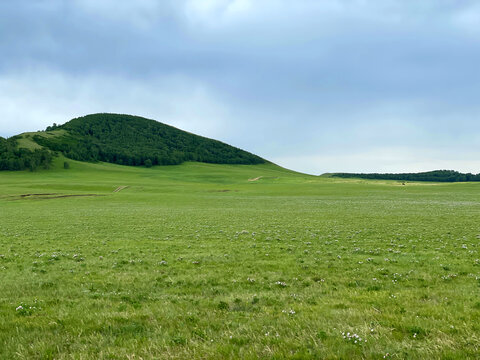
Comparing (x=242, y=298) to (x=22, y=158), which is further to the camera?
(x=22, y=158)

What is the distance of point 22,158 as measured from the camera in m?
167

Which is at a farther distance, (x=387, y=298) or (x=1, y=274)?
(x=1, y=274)

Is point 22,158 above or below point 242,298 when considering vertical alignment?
above

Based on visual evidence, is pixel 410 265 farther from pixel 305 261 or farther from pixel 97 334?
pixel 97 334

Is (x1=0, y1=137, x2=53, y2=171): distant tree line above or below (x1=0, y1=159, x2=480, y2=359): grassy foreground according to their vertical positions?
above

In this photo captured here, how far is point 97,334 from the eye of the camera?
756cm

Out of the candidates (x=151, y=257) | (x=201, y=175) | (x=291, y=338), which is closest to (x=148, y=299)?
(x=291, y=338)

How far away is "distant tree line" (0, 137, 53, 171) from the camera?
16412 cm

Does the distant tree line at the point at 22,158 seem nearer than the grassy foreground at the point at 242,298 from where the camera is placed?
No

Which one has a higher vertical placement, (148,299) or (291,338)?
(291,338)

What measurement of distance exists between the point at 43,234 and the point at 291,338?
2825 cm

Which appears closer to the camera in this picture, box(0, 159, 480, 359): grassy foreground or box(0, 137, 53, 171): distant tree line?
box(0, 159, 480, 359): grassy foreground

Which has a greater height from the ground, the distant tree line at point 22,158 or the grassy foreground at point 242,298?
the distant tree line at point 22,158

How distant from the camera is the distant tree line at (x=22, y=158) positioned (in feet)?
538
